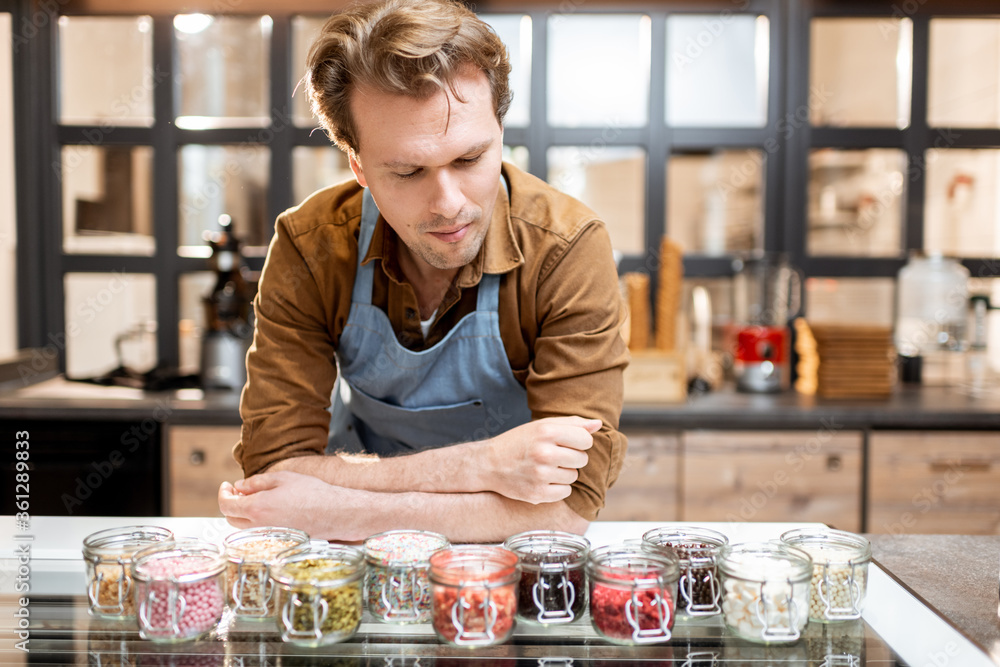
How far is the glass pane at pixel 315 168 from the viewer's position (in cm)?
332

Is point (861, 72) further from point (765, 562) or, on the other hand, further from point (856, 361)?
point (765, 562)

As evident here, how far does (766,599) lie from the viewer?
2.89ft

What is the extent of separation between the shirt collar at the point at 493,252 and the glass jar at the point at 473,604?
71 centimetres

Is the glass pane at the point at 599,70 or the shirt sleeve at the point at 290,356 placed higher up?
the glass pane at the point at 599,70

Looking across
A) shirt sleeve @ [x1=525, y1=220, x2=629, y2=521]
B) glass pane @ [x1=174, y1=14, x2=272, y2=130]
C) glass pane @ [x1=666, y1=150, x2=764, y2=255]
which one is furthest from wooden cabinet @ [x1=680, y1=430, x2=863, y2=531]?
glass pane @ [x1=174, y1=14, x2=272, y2=130]

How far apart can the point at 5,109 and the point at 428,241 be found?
8.96 ft

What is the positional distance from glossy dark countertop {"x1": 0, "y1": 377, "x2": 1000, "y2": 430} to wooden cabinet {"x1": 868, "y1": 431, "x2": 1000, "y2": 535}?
5cm

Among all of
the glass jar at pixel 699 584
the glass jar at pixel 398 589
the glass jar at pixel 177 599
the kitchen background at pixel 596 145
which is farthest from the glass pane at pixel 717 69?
the glass jar at pixel 177 599

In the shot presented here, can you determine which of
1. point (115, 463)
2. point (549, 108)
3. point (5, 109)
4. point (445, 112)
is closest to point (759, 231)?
point (549, 108)

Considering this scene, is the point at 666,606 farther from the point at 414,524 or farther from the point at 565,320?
the point at 565,320

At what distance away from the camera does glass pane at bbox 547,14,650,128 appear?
10.7 feet

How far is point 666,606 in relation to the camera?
2.95 ft

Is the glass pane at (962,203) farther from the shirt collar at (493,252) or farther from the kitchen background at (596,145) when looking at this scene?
the shirt collar at (493,252)

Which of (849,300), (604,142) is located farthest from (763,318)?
(604,142)
